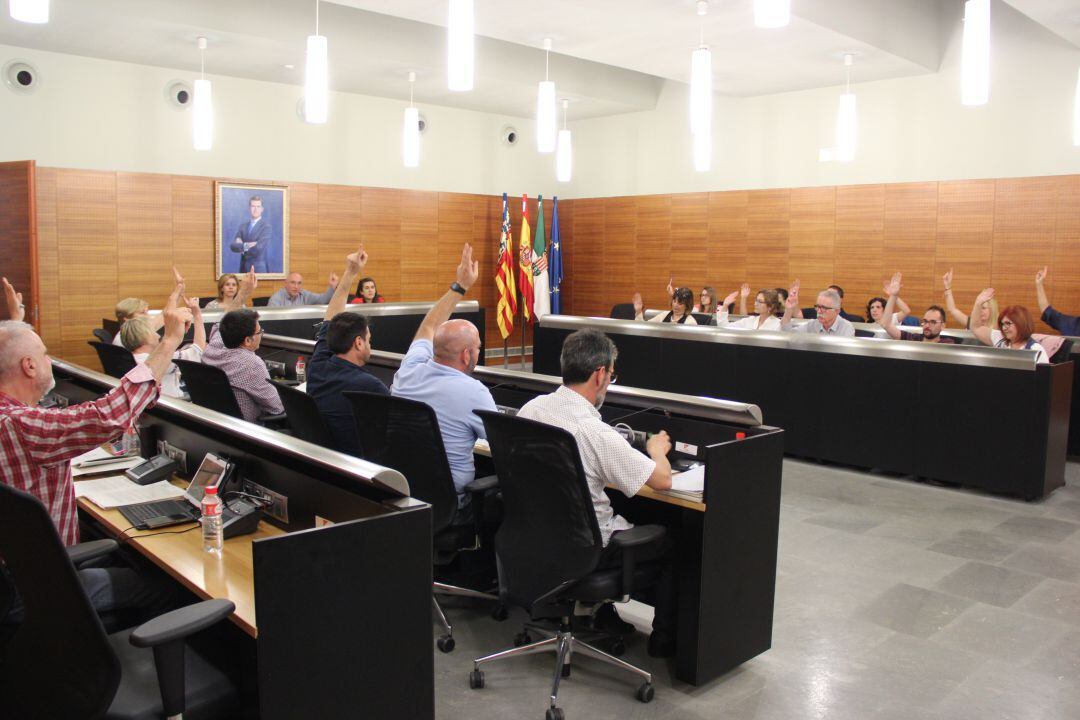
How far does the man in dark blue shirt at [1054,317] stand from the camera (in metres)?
7.56

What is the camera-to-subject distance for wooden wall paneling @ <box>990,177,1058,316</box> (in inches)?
329

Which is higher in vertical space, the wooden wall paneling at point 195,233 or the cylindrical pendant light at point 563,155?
the cylindrical pendant light at point 563,155

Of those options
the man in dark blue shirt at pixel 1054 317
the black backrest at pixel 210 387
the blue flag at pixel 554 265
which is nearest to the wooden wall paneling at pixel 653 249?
the blue flag at pixel 554 265

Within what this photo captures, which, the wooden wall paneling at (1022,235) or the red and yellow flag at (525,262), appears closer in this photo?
the wooden wall paneling at (1022,235)

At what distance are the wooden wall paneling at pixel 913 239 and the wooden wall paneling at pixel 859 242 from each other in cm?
8

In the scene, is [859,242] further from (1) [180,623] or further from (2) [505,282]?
(1) [180,623]

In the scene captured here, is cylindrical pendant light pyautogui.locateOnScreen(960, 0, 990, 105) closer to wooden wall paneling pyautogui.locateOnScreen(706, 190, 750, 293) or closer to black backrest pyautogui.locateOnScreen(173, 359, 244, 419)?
black backrest pyautogui.locateOnScreen(173, 359, 244, 419)

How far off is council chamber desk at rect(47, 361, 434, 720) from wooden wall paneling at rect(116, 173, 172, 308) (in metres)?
7.10

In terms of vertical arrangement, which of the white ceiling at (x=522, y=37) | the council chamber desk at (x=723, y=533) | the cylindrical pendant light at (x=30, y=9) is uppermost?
the white ceiling at (x=522, y=37)

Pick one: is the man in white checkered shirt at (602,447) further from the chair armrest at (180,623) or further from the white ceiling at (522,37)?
the white ceiling at (522,37)

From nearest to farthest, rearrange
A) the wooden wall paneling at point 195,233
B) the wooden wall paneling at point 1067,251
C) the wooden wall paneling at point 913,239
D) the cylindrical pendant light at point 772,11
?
the cylindrical pendant light at point 772,11, the wooden wall paneling at point 1067,251, the wooden wall paneling at point 913,239, the wooden wall paneling at point 195,233

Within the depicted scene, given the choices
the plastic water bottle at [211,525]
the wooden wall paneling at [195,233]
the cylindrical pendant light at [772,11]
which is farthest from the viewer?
the wooden wall paneling at [195,233]

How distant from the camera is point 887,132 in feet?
31.0

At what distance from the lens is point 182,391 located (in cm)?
521
